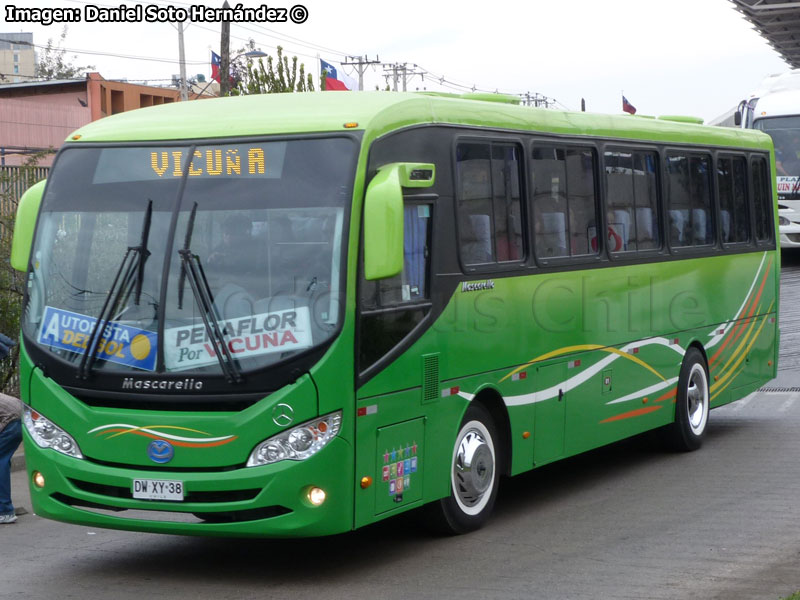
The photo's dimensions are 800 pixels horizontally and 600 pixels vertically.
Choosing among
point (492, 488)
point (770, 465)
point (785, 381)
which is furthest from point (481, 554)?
point (785, 381)

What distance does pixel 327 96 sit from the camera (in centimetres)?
838

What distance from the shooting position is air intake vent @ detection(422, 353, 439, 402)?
8.18 metres

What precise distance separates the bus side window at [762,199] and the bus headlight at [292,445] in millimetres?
8391

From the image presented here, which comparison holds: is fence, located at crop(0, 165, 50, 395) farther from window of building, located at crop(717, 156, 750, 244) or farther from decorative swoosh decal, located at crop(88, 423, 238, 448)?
window of building, located at crop(717, 156, 750, 244)

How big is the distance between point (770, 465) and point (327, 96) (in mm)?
5605

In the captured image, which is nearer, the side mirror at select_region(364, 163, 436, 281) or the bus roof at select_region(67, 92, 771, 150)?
the side mirror at select_region(364, 163, 436, 281)

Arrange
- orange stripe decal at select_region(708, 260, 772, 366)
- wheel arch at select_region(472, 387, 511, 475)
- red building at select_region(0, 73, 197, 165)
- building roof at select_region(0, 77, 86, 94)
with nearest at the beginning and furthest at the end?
wheel arch at select_region(472, 387, 511, 475), orange stripe decal at select_region(708, 260, 772, 366), red building at select_region(0, 73, 197, 165), building roof at select_region(0, 77, 86, 94)

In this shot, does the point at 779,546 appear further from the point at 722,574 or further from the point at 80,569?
the point at 80,569

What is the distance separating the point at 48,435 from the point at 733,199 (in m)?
8.35

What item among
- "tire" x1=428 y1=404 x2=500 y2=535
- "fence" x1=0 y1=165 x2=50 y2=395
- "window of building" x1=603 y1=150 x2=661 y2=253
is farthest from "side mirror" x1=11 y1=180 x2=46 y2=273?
"fence" x1=0 y1=165 x2=50 y2=395

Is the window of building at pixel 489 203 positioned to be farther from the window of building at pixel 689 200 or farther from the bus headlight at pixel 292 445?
the window of building at pixel 689 200

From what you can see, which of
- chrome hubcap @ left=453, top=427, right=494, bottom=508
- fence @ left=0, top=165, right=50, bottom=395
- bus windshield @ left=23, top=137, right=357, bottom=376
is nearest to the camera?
bus windshield @ left=23, top=137, right=357, bottom=376

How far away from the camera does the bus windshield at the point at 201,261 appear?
24.1 feet

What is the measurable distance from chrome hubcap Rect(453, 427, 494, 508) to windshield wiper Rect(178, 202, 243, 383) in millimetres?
1973
